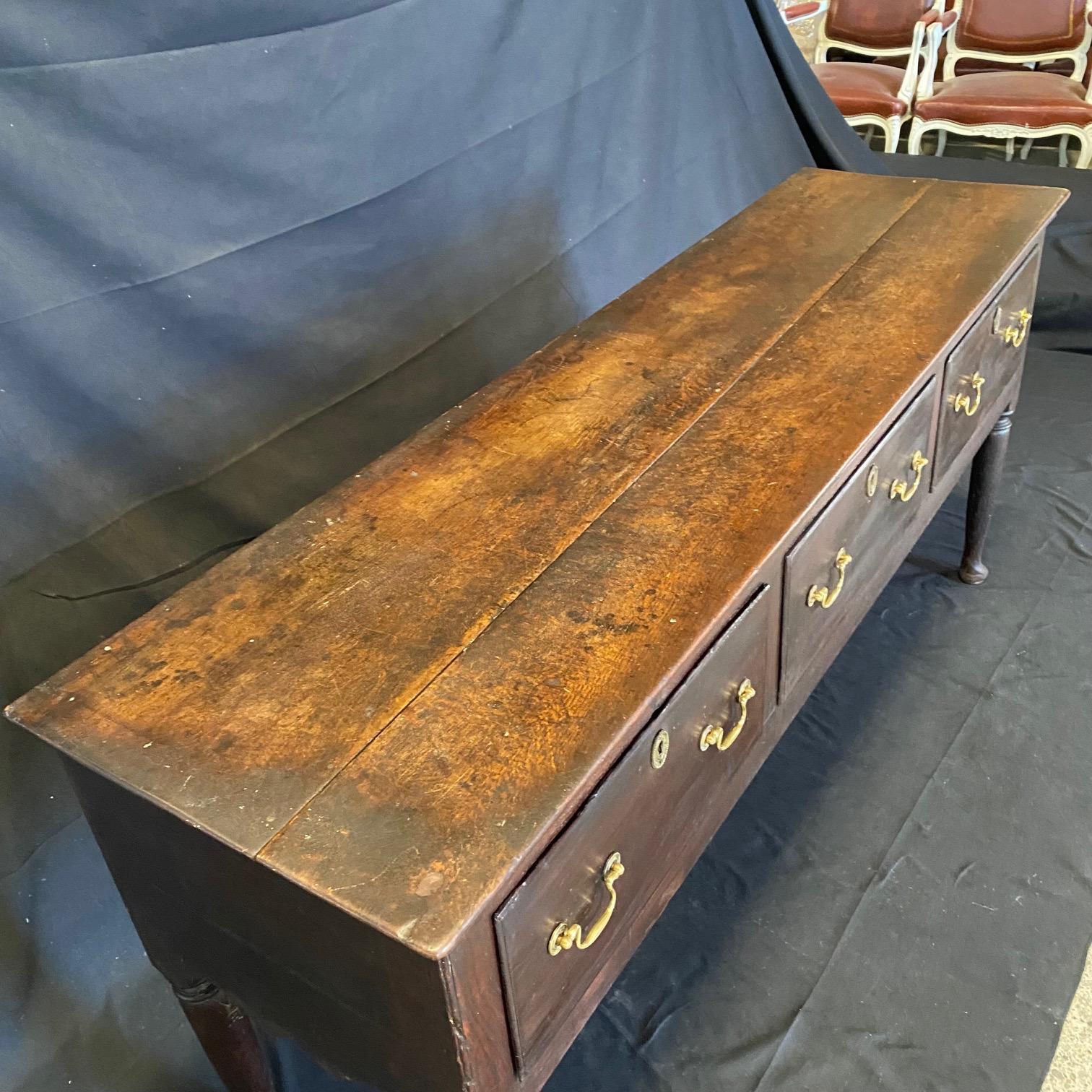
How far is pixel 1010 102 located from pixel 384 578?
10.6ft

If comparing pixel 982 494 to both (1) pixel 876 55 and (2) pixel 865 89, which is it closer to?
(2) pixel 865 89

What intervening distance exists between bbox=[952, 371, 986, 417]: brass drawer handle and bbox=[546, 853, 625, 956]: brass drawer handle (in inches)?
32.8

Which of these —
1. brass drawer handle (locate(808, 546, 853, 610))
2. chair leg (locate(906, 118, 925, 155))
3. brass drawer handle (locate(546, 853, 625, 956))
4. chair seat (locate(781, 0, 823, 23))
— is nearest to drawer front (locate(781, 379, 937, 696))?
brass drawer handle (locate(808, 546, 853, 610))

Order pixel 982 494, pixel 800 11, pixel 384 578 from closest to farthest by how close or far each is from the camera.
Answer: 1. pixel 384 578
2. pixel 982 494
3. pixel 800 11

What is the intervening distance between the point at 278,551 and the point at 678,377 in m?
0.51

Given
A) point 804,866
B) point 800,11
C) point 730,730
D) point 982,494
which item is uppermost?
point 800,11

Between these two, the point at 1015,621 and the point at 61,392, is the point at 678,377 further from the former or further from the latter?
the point at 1015,621

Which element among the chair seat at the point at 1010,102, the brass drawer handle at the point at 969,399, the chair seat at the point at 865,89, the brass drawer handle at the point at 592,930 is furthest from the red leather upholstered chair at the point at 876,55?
the brass drawer handle at the point at 592,930

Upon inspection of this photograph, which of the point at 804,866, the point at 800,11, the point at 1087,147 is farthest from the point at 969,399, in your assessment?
the point at 800,11

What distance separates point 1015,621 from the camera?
5.82 ft

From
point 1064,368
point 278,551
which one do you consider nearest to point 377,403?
point 278,551

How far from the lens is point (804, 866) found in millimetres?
1422

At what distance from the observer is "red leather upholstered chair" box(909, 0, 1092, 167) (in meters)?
3.26

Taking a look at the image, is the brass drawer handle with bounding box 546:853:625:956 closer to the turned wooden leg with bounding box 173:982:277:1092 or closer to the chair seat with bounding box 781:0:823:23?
the turned wooden leg with bounding box 173:982:277:1092
